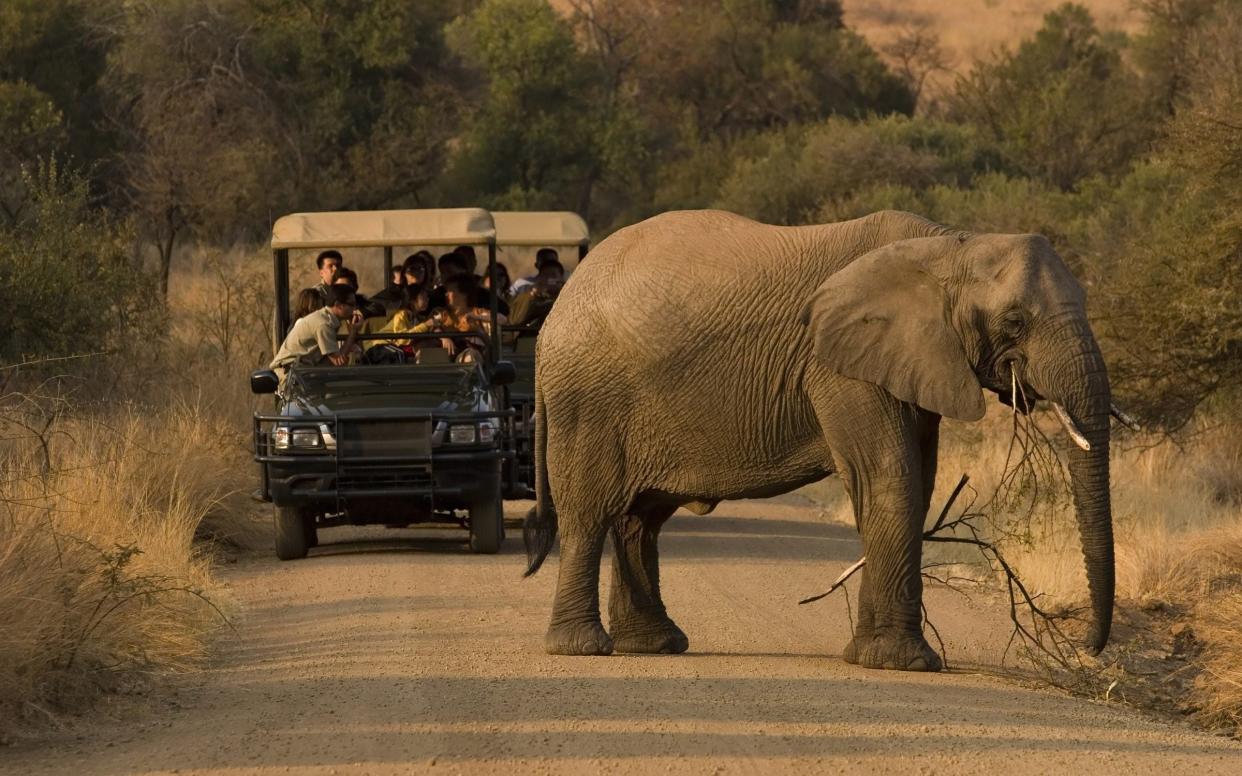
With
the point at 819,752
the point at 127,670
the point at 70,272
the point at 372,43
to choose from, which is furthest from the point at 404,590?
the point at 372,43

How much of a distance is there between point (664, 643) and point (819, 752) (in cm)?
262

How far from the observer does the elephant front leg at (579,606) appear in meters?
10.0

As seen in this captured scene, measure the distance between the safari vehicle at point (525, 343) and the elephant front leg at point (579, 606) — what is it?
438cm

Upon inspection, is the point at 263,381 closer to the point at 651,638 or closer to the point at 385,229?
the point at 385,229

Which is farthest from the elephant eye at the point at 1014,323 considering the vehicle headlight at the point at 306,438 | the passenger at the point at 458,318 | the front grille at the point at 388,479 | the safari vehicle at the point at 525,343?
the passenger at the point at 458,318

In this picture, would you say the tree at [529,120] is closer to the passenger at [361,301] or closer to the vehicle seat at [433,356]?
the passenger at [361,301]

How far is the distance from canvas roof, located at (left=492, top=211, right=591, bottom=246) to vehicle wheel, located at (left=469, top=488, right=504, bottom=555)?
131 inches

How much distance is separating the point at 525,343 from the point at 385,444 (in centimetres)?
317

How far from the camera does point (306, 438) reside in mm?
13516

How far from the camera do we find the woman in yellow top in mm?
14945

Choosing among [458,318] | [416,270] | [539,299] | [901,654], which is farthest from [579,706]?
[539,299]

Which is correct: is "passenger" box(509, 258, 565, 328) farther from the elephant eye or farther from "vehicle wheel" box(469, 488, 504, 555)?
the elephant eye

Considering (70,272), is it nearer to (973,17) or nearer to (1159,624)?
(1159,624)

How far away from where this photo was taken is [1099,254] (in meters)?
22.3
